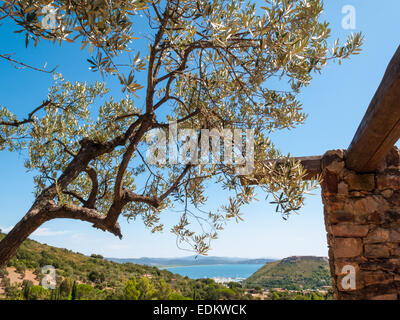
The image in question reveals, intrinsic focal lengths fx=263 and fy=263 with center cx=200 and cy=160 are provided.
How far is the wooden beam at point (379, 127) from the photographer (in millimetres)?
2189

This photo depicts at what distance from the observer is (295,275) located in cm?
1105

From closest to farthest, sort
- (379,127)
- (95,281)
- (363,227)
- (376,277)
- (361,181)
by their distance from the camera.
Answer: (379,127) < (376,277) < (363,227) < (361,181) < (95,281)

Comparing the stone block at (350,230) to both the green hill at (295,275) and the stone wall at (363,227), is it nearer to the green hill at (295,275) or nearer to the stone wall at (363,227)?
the stone wall at (363,227)

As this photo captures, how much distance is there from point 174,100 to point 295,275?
33.1ft

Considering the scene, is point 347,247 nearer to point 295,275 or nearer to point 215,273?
point 295,275

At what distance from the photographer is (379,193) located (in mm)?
3914

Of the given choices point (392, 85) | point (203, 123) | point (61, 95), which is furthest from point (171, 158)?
point (392, 85)

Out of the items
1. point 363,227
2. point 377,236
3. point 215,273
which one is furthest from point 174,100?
point 215,273

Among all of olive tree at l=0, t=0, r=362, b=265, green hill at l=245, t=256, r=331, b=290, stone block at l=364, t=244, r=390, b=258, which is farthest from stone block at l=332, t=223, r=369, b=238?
green hill at l=245, t=256, r=331, b=290

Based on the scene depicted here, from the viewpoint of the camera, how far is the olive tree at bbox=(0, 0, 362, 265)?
1.95m

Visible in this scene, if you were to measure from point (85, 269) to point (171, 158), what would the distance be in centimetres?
1518

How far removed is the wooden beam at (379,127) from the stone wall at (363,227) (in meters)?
0.26
